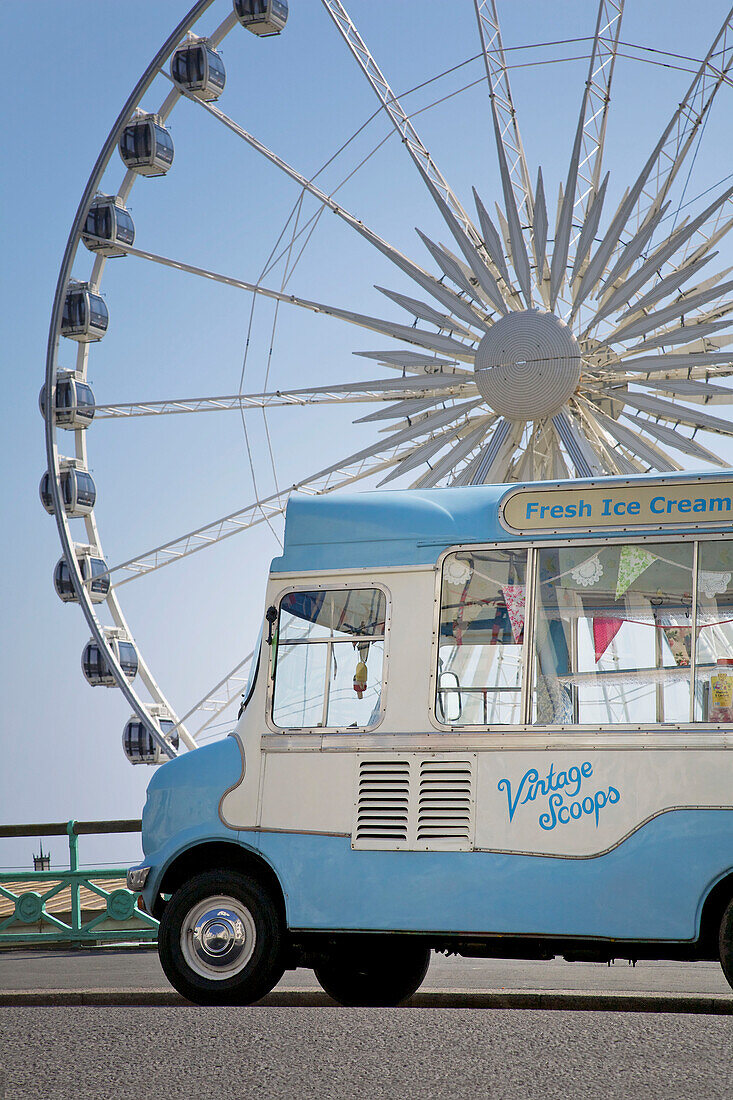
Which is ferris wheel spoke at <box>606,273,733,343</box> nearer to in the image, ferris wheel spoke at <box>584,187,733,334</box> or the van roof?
ferris wheel spoke at <box>584,187,733,334</box>

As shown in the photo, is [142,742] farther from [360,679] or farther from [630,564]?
[630,564]

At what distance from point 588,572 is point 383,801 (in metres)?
1.63

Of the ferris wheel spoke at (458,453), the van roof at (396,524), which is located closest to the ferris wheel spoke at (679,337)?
the ferris wheel spoke at (458,453)

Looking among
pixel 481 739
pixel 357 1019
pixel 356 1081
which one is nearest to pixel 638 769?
pixel 481 739

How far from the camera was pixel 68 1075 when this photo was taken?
15.8 ft

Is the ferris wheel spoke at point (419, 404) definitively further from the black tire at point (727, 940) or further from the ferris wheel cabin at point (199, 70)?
the black tire at point (727, 940)

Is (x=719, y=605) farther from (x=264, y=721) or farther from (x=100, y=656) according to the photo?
(x=100, y=656)

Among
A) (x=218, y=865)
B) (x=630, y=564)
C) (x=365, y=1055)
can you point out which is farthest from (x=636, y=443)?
(x=365, y=1055)

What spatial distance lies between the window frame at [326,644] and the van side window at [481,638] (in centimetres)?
30

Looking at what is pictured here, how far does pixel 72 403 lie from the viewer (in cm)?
1966

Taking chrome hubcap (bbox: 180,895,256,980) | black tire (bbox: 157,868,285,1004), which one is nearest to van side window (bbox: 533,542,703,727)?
black tire (bbox: 157,868,285,1004)

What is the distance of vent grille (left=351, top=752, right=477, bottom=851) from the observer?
6.77 meters

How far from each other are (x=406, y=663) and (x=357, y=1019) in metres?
1.98

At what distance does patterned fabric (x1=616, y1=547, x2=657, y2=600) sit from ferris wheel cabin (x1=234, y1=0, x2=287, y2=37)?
14.5 metres
